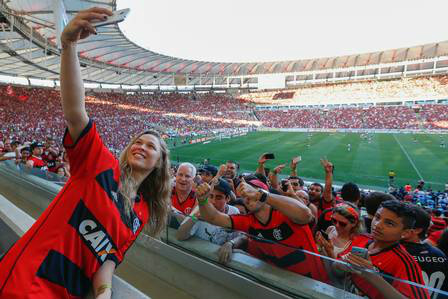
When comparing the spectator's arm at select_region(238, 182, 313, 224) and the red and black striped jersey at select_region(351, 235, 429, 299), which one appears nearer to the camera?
the red and black striped jersey at select_region(351, 235, 429, 299)

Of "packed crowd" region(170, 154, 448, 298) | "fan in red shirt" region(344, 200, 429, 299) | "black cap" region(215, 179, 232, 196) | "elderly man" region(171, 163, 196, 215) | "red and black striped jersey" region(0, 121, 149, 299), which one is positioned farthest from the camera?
"elderly man" region(171, 163, 196, 215)

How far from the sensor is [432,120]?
112ft

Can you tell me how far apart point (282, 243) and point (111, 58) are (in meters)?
33.6

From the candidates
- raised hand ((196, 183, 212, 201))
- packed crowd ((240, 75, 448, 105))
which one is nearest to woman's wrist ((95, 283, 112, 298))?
raised hand ((196, 183, 212, 201))

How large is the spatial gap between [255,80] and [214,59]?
16080 millimetres

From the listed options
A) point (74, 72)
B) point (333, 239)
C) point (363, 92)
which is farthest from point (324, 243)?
point (363, 92)

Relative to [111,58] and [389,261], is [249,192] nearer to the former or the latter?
[389,261]

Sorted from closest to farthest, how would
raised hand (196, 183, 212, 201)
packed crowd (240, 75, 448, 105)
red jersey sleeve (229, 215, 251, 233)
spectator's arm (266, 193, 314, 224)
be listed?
spectator's arm (266, 193, 314, 224)
raised hand (196, 183, 212, 201)
red jersey sleeve (229, 215, 251, 233)
packed crowd (240, 75, 448, 105)

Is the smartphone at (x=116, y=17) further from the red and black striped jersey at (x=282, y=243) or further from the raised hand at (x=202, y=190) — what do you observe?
the red and black striped jersey at (x=282, y=243)

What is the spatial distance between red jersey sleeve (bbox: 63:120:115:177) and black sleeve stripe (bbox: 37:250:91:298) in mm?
335

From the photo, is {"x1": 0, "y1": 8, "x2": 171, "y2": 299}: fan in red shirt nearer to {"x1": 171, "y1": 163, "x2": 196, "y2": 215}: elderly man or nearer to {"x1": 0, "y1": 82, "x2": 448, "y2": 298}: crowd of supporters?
{"x1": 0, "y1": 82, "x2": 448, "y2": 298}: crowd of supporters

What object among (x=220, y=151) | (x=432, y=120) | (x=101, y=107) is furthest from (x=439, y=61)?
(x=101, y=107)

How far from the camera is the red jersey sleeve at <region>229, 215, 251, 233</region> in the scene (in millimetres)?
2172

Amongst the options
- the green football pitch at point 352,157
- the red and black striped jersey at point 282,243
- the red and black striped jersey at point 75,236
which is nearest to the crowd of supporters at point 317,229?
the red and black striped jersey at point 282,243
